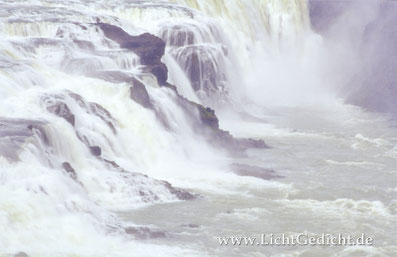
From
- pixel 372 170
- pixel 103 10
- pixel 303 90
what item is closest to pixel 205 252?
pixel 372 170

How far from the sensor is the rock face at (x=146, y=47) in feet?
102

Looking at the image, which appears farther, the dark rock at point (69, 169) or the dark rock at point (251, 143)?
the dark rock at point (251, 143)

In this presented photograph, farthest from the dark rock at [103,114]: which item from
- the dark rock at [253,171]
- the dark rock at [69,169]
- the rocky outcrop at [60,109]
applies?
the dark rock at [69,169]

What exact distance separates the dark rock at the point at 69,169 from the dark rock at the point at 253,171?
248 inches

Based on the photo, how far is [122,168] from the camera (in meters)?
23.0

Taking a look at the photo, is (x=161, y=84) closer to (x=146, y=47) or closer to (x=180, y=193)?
(x=146, y=47)

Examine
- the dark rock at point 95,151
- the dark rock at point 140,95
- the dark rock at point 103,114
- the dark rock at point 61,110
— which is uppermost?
the dark rock at point 140,95

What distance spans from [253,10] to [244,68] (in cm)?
594

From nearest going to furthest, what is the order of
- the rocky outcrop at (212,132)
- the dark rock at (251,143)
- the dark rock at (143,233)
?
1. the dark rock at (143,233)
2. the rocky outcrop at (212,132)
3. the dark rock at (251,143)

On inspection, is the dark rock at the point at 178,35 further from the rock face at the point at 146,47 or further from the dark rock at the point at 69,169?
the dark rock at the point at 69,169

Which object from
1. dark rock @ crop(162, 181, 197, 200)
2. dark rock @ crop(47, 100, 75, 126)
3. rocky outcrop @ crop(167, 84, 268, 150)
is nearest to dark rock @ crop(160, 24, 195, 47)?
rocky outcrop @ crop(167, 84, 268, 150)

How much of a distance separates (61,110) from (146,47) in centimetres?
931

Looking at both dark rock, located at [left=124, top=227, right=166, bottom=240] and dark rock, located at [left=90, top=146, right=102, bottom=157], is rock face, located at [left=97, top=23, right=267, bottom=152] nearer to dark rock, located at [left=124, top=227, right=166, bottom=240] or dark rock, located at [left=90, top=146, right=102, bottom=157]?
dark rock, located at [left=90, top=146, right=102, bottom=157]

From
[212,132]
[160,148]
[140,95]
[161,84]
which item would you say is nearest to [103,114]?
[160,148]
